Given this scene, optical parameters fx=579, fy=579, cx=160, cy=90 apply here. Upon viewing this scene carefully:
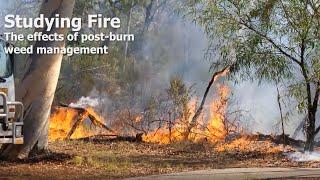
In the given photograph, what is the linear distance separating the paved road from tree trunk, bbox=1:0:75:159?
4.34m

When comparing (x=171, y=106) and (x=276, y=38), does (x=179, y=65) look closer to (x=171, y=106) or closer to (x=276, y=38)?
(x=171, y=106)

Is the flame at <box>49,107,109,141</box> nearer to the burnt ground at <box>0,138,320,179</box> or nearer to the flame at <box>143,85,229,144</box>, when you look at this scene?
the burnt ground at <box>0,138,320,179</box>

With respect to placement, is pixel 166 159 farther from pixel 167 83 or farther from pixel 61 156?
pixel 167 83

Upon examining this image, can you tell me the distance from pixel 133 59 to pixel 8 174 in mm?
20689

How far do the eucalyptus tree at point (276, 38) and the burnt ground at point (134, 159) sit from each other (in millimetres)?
1981

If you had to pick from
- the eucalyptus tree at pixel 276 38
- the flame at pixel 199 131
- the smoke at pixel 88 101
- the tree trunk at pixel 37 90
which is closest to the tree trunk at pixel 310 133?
the eucalyptus tree at pixel 276 38

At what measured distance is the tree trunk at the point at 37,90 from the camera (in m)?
14.6

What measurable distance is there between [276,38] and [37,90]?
6800 mm

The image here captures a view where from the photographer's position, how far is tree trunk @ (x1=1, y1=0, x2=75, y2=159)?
48.0ft

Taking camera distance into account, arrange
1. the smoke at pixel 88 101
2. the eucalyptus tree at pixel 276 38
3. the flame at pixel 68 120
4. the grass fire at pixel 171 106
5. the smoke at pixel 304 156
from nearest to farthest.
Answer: the grass fire at pixel 171 106, the smoke at pixel 304 156, the eucalyptus tree at pixel 276 38, the flame at pixel 68 120, the smoke at pixel 88 101

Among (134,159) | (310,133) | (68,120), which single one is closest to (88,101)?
(68,120)

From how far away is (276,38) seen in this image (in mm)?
16406

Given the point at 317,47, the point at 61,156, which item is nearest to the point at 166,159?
the point at 61,156

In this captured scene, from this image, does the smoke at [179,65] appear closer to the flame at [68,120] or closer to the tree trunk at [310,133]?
the flame at [68,120]
